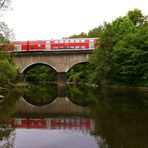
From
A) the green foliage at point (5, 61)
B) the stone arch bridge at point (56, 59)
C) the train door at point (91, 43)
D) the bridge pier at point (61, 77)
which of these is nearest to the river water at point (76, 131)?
the green foliage at point (5, 61)

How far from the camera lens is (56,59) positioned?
196 ft

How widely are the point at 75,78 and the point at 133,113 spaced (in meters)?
57.8

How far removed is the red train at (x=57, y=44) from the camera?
55.7 metres

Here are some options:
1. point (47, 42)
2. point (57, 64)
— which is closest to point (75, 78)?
point (57, 64)

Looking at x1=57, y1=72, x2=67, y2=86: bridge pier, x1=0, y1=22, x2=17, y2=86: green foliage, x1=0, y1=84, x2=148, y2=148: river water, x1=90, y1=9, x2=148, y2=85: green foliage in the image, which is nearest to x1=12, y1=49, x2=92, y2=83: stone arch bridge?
x1=57, y1=72, x2=67, y2=86: bridge pier

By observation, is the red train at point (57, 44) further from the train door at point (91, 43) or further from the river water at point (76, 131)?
the river water at point (76, 131)

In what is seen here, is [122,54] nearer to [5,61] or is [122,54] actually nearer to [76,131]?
[5,61]

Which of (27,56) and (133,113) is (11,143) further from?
(27,56)

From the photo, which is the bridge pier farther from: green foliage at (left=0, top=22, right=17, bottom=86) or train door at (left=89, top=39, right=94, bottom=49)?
green foliage at (left=0, top=22, right=17, bottom=86)

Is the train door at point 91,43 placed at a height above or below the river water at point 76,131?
above

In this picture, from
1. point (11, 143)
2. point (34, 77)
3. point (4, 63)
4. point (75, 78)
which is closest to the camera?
point (11, 143)

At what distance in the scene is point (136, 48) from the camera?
137 feet

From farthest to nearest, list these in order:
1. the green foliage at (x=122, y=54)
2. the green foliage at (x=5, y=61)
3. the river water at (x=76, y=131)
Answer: the green foliage at (x=122, y=54), the green foliage at (x=5, y=61), the river water at (x=76, y=131)

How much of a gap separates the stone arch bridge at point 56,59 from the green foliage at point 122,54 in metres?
7.74
